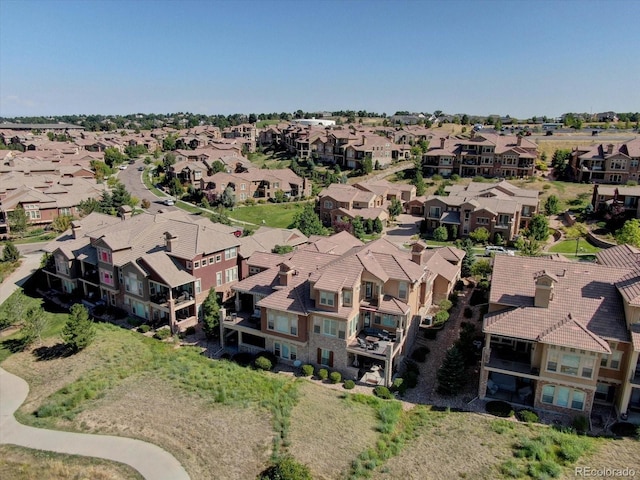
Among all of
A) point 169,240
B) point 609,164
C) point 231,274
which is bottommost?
point 231,274

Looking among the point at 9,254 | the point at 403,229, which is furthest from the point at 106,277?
the point at 403,229

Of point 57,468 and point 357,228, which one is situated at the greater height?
point 357,228

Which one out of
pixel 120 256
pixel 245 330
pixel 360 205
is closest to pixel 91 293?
pixel 120 256

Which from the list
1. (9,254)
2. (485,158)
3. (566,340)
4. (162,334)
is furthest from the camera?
(485,158)

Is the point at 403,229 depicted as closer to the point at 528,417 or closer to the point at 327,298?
the point at 327,298

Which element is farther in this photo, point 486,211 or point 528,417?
point 486,211

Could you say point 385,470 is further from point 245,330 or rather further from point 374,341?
point 245,330

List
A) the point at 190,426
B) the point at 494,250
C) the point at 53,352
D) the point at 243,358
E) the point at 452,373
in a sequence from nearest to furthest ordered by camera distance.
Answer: the point at 190,426 < the point at 452,373 < the point at 243,358 < the point at 53,352 < the point at 494,250

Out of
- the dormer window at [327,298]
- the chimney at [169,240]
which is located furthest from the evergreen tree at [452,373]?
the chimney at [169,240]
